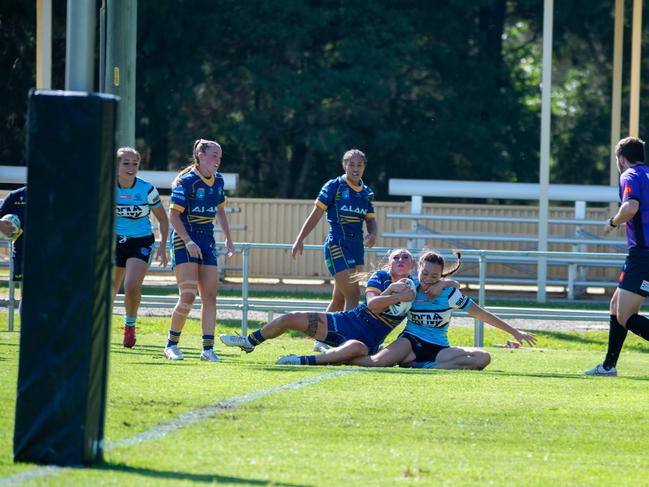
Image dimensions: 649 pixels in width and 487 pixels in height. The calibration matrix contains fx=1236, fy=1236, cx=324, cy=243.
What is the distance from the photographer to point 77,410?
5.29 m

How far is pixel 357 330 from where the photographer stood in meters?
10.6

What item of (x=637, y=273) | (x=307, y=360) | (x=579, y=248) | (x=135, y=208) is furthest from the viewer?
(x=579, y=248)

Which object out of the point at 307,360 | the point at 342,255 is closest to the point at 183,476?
the point at 307,360

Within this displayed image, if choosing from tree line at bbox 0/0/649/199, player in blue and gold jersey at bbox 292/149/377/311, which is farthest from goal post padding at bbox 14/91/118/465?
tree line at bbox 0/0/649/199

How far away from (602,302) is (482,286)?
11510mm

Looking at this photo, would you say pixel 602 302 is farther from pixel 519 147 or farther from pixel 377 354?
pixel 377 354

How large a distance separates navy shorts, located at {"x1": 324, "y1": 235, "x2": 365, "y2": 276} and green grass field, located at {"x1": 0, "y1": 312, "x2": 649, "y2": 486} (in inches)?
90.5

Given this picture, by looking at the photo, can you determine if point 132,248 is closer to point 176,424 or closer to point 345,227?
point 345,227

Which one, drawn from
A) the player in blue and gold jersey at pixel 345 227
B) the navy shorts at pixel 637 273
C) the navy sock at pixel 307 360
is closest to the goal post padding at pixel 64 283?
the navy sock at pixel 307 360

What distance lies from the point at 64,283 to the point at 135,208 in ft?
21.6

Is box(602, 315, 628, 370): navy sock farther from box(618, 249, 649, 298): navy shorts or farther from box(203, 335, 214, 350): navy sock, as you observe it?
box(203, 335, 214, 350): navy sock

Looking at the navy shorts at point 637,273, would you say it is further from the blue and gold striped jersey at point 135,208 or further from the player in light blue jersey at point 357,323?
the blue and gold striped jersey at point 135,208

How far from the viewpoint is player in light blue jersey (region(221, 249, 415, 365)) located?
33.8 ft

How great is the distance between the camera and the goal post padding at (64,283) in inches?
209
